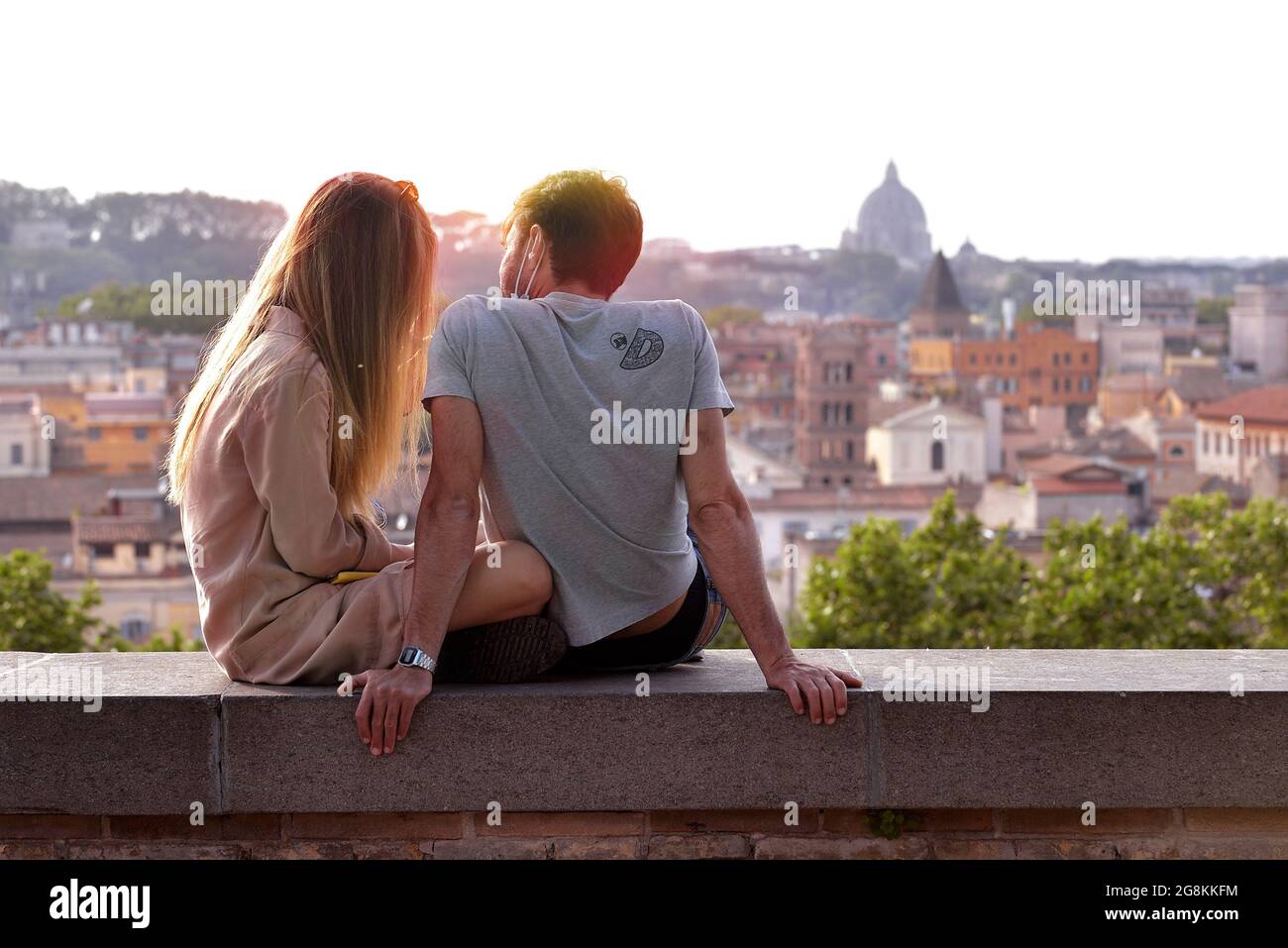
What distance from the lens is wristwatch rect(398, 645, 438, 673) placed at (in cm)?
243

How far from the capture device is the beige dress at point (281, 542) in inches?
96.4

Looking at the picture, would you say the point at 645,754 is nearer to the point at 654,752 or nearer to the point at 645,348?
the point at 654,752

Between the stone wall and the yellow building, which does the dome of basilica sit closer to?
the yellow building

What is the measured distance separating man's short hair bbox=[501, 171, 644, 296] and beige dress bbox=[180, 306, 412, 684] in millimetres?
376

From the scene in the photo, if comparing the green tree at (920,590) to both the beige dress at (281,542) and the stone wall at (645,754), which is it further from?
the beige dress at (281,542)

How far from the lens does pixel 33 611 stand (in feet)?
52.7

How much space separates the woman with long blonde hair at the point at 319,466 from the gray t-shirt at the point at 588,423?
0.07 meters

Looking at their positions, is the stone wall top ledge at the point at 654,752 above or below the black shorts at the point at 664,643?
below

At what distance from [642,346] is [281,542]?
59cm

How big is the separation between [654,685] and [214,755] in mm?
631

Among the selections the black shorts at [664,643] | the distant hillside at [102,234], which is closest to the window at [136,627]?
the black shorts at [664,643]

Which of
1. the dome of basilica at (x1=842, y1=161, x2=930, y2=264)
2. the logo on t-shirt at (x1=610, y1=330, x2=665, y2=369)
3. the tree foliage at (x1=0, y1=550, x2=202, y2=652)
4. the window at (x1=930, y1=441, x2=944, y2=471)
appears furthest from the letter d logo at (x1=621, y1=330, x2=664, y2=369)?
the dome of basilica at (x1=842, y1=161, x2=930, y2=264)
